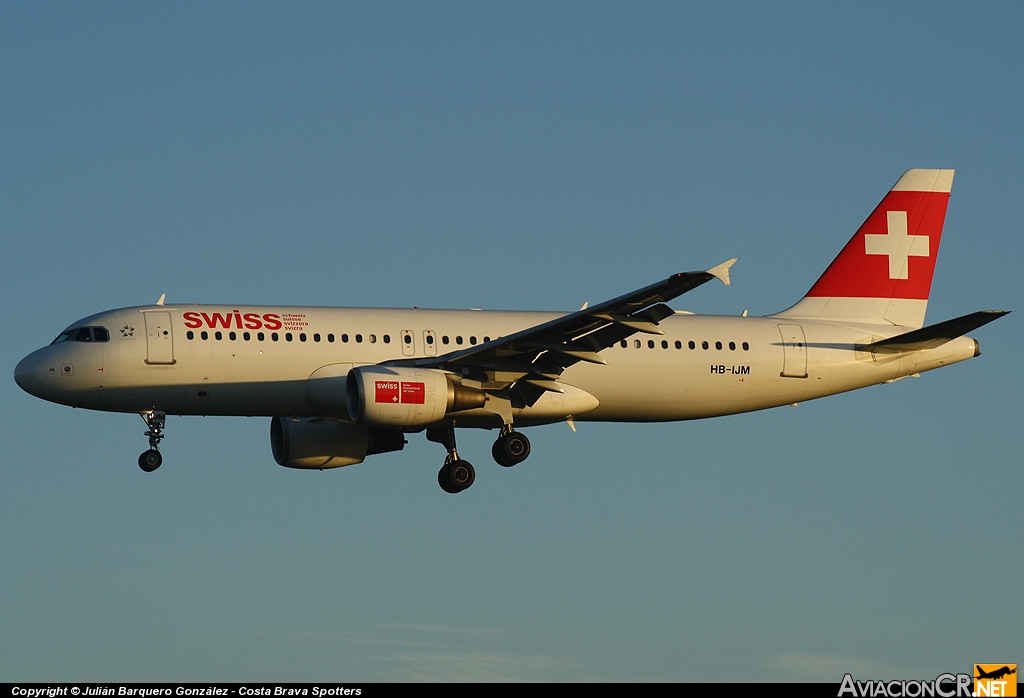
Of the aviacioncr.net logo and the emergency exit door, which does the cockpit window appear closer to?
the emergency exit door

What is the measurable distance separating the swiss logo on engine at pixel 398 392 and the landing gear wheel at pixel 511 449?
3.76m

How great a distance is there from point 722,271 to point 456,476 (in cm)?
1255

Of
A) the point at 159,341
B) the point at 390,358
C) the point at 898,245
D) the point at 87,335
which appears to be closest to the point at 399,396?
the point at 390,358

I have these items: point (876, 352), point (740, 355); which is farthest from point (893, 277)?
point (740, 355)

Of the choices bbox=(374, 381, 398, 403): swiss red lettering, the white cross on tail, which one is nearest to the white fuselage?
bbox=(374, 381, 398, 403): swiss red lettering

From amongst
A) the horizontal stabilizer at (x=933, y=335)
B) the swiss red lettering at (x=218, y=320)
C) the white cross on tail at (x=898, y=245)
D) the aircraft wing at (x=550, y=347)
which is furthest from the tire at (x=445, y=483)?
the white cross on tail at (x=898, y=245)

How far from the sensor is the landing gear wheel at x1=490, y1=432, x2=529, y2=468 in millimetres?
43688

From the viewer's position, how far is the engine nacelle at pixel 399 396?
133 ft

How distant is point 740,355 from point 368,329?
10.7 m

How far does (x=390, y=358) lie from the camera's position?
43.3m

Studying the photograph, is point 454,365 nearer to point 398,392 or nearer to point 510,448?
point 398,392

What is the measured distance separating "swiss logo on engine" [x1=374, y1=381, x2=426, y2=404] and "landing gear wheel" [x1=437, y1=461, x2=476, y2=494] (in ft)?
13.9

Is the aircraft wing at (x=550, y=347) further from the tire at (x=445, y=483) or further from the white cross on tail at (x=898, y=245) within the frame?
the white cross on tail at (x=898, y=245)

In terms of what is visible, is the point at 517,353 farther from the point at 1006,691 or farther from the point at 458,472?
the point at 1006,691
